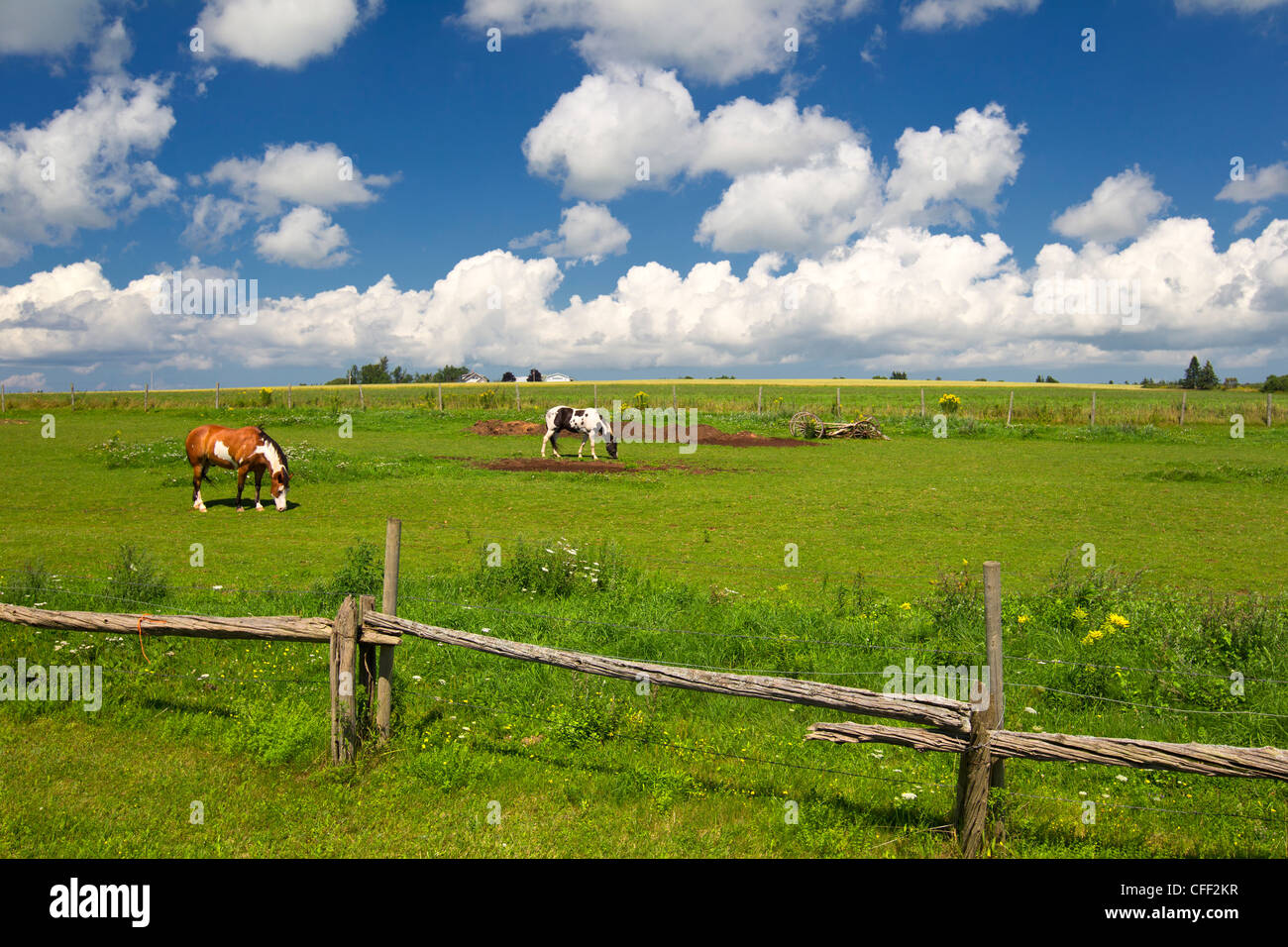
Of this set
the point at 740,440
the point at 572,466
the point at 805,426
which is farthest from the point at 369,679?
the point at 805,426

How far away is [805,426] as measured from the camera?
113 ft

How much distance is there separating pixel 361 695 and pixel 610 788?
6.36 feet

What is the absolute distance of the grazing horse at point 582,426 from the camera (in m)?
26.6

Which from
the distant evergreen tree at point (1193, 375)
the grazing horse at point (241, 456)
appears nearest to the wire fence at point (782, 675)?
the grazing horse at point (241, 456)

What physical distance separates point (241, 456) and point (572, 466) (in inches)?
384

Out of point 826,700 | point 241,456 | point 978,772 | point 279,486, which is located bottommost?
point 978,772

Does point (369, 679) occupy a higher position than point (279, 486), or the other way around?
point (279, 486)

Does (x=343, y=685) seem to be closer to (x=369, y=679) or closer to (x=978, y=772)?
(x=369, y=679)

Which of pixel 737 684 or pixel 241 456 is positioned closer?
pixel 737 684

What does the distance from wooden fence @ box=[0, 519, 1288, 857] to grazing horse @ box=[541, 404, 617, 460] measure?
2056cm

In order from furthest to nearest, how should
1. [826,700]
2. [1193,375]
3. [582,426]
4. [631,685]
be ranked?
[1193,375] → [582,426] → [631,685] → [826,700]

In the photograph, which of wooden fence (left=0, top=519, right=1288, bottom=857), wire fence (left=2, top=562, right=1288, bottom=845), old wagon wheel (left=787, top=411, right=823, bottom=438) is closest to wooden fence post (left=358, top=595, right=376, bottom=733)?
wooden fence (left=0, top=519, right=1288, bottom=857)

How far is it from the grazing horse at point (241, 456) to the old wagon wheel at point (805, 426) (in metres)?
23.4
